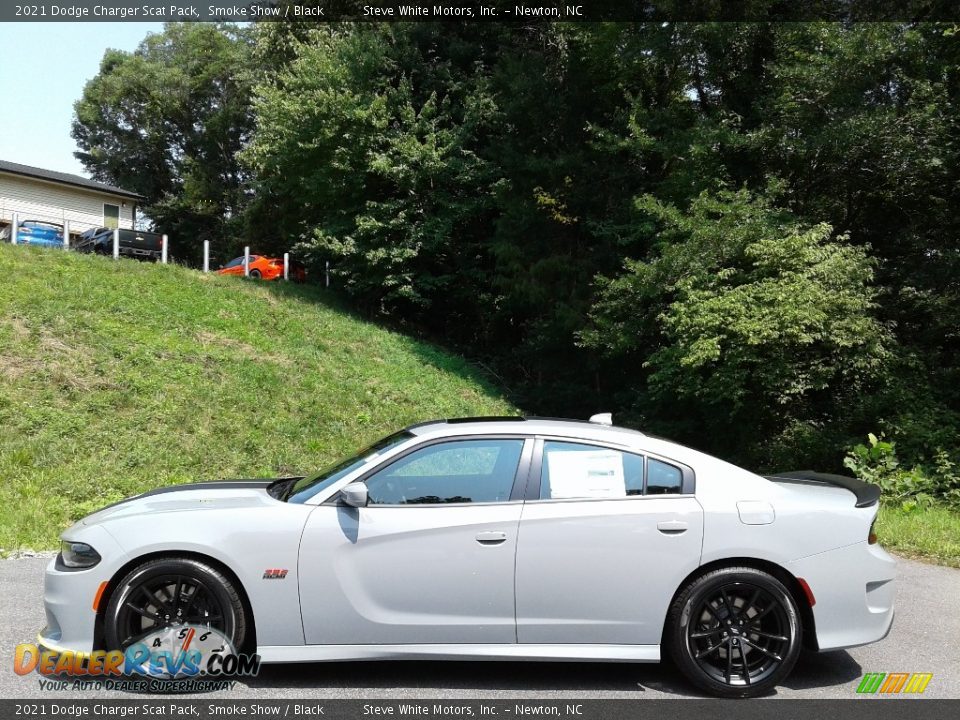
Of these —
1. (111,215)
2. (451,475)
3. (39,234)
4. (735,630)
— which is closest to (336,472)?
(451,475)

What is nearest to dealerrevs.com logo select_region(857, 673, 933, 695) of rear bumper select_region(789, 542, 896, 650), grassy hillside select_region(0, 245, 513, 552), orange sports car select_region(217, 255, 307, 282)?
rear bumper select_region(789, 542, 896, 650)

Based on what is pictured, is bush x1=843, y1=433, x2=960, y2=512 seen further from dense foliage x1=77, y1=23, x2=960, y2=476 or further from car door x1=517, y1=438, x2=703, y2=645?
car door x1=517, y1=438, x2=703, y2=645

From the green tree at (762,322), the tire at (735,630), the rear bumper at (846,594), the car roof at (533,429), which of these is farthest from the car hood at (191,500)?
the green tree at (762,322)

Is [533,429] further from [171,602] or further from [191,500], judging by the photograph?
[171,602]

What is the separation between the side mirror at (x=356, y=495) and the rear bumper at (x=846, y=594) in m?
2.40

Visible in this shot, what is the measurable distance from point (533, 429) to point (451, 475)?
0.57m

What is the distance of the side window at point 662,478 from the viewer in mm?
4535

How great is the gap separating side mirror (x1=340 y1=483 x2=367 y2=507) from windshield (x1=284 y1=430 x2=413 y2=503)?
0.27 m

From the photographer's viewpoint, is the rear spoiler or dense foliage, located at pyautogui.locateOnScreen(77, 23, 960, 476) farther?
dense foliage, located at pyautogui.locateOnScreen(77, 23, 960, 476)

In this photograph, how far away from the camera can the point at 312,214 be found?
2800 centimetres

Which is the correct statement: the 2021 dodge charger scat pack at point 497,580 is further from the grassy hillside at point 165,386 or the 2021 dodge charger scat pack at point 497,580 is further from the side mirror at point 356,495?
the grassy hillside at point 165,386

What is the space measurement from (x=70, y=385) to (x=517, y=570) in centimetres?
1073

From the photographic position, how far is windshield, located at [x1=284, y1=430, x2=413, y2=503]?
4579 millimetres

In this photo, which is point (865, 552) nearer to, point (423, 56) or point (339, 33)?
point (423, 56)
